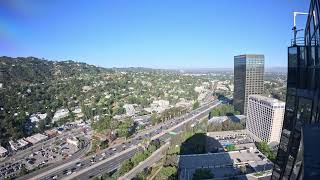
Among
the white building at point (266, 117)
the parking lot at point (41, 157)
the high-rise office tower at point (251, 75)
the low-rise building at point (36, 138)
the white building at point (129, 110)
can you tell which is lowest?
the parking lot at point (41, 157)

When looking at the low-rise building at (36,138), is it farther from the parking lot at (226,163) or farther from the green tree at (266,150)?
the green tree at (266,150)

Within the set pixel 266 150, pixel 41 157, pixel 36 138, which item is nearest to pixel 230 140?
pixel 266 150

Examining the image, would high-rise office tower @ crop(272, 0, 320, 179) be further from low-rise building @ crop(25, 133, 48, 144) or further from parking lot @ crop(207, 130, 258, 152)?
low-rise building @ crop(25, 133, 48, 144)

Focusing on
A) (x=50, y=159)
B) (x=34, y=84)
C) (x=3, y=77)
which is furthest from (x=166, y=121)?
(x=3, y=77)

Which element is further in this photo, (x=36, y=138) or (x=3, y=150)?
(x=36, y=138)

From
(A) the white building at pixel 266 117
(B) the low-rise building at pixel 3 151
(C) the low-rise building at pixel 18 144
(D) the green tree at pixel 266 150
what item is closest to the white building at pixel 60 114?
(C) the low-rise building at pixel 18 144

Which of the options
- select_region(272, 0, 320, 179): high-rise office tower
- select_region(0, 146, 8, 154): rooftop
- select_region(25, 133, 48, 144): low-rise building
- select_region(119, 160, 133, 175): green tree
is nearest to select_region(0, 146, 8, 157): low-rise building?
select_region(0, 146, 8, 154): rooftop

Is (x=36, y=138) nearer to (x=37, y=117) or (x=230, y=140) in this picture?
(x=37, y=117)

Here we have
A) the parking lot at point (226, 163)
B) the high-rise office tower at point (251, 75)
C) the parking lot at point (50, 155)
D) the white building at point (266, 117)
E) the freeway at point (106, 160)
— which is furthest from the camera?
the high-rise office tower at point (251, 75)
